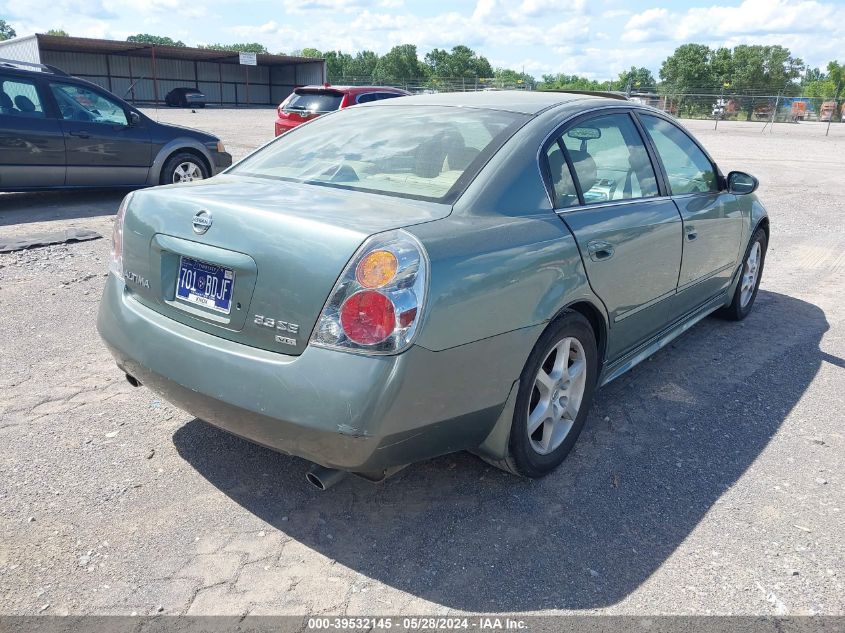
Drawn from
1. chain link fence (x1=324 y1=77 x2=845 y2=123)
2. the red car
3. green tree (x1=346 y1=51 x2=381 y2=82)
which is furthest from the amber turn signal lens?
green tree (x1=346 y1=51 x2=381 y2=82)

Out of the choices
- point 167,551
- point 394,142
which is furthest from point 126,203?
point 167,551

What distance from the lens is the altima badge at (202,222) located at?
268 cm

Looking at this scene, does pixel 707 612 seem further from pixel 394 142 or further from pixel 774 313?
pixel 774 313

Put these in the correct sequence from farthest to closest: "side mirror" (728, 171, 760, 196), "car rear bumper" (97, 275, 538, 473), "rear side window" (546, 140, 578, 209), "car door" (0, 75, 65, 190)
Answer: "car door" (0, 75, 65, 190) < "side mirror" (728, 171, 760, 196) < "rear side window" (546, 140, 578, 209) < "car rear bumper" (97, 275, 538, 473)

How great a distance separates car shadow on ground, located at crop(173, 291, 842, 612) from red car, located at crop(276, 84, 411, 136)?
10575 mm

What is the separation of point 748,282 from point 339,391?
4.31m

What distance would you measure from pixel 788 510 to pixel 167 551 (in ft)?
8.37

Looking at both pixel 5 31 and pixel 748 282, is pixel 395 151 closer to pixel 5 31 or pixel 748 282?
pixel 748 282

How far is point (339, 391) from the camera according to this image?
234 centimetres

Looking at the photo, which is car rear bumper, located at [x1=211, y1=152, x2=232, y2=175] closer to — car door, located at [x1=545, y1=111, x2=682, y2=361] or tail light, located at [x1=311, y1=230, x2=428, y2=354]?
car door, located at [x1=545, y1=111, x2=682, y2=361]

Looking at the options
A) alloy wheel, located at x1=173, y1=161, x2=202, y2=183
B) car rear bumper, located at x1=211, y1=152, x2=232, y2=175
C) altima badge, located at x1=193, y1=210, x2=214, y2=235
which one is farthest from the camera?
car rear bumper, located at x1=211, y1=152, x2=232, y2=175

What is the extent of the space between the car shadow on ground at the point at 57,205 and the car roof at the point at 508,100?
611cm

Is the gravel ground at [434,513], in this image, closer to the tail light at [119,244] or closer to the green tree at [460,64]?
the tail light at [119,244]

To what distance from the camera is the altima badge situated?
2.68 meters
